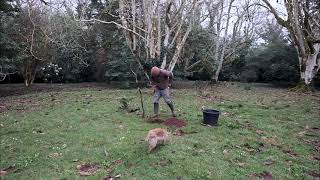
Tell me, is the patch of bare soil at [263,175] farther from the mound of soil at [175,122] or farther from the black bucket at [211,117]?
the mound of soil at [175,122]

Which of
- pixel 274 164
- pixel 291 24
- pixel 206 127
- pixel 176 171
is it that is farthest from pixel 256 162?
pixel 291 24

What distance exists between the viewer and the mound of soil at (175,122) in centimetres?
927

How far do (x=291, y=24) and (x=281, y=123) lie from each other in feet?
43.7

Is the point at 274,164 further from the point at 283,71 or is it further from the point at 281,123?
the point at 283,71

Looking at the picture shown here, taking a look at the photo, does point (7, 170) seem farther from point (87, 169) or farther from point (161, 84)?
point (161, 84)

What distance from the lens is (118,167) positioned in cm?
602

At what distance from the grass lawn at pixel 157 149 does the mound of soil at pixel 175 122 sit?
0.34 m

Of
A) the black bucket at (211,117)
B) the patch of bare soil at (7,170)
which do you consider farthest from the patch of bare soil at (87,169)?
the black bucket at (211,117)

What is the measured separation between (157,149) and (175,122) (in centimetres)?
278

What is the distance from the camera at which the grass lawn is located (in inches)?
233

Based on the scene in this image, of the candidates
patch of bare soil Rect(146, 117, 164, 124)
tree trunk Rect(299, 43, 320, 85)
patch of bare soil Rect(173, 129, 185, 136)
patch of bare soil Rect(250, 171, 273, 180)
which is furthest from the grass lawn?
tree trunk Rect(299, 43, 320, 85)

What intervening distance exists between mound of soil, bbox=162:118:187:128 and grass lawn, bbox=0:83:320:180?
1.10 feet

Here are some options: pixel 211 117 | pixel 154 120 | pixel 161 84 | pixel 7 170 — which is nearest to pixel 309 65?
pixel 211 117

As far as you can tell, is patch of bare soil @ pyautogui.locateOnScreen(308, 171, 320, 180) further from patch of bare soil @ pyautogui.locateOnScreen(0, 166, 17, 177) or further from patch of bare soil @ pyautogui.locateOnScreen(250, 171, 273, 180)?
patch of bare soil @ pyautogui.locateOnScreen(0, 166, 17, 177)
